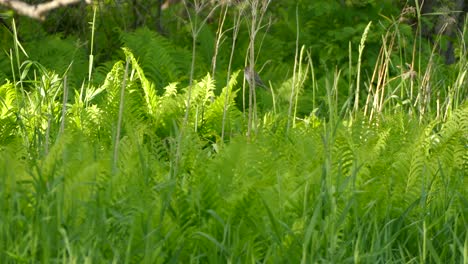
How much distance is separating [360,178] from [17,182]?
1252 millimetres

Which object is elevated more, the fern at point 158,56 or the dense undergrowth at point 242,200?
the fern at point 158,56

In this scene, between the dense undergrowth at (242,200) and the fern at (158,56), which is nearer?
the dense undergrowth at (242,200)

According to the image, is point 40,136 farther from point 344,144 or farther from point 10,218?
point 344,144

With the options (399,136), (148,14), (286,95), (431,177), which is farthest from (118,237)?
(148,14)

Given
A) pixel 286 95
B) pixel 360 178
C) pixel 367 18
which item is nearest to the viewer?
pixel 360 178

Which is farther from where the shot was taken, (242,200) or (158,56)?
(158,56)

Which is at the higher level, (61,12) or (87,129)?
(61,12)

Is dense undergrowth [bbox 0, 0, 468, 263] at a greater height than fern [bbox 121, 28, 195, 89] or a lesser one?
lesser

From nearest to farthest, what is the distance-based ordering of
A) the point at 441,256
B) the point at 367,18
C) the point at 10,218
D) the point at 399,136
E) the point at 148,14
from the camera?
the point at 10,218
the point at 441,256
the point at 399,136
the point at 367,18
the point at 148,14

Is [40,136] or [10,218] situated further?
[40,136]

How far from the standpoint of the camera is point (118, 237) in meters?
2.67

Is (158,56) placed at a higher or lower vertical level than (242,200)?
higher

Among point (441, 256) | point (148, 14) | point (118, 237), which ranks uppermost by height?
point (148, 14)

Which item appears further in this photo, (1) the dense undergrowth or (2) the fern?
(2) the fern
